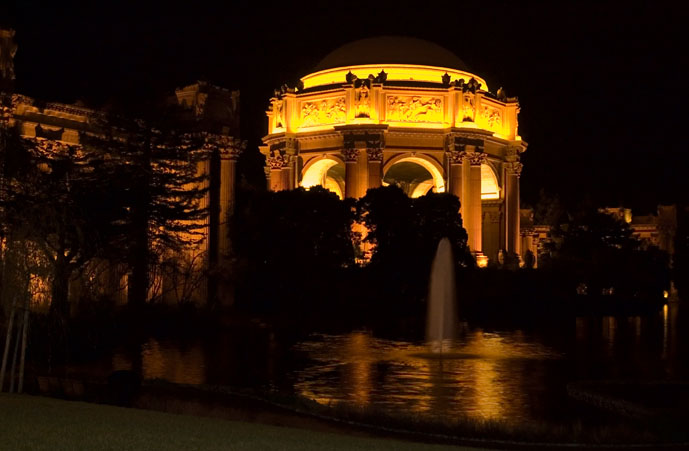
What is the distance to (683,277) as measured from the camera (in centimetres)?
7119

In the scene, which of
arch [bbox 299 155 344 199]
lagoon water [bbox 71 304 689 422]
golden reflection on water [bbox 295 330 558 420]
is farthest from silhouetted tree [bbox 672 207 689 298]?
golden reflection on water [bbox 295 330 558 420]

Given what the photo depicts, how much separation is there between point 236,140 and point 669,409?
26791 mm

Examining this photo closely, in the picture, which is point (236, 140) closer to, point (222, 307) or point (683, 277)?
point (222, 307)

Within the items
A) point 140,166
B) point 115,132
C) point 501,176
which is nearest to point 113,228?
point 140,166

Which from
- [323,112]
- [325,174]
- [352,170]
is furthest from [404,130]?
[325,174]

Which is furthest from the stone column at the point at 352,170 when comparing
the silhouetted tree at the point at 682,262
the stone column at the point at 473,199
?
the silhouetted tree at the point at 682,262

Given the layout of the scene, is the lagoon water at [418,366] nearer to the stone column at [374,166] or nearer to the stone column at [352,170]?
the stone column at [374,166]

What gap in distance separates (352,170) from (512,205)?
43.7 feet

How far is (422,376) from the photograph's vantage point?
Answer: 752 inches

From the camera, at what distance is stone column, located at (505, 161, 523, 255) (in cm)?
6862

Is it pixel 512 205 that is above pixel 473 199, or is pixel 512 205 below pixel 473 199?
above

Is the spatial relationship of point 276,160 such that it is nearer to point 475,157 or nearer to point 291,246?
point 475,157

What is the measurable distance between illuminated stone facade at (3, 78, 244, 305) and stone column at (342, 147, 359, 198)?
20105 mm

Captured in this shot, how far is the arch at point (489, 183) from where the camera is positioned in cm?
6888
